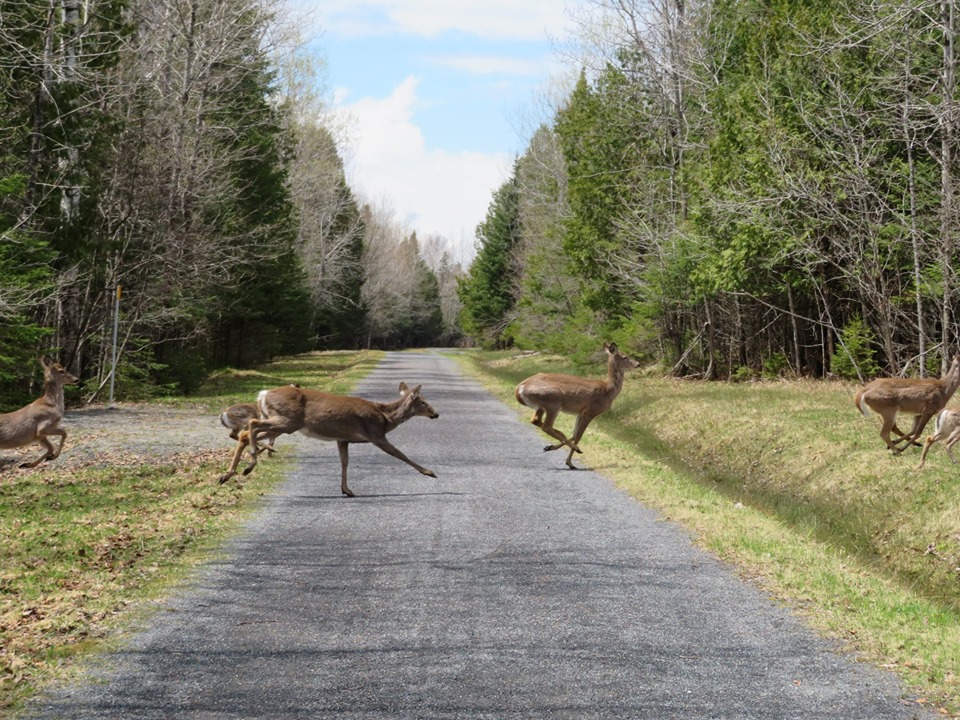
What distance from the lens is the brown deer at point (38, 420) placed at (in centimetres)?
1368

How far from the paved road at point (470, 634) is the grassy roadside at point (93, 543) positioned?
0.31 m

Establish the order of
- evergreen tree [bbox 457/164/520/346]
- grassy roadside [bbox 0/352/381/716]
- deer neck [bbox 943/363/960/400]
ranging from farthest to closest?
evergreen tree [bbox 457/164/520/346], deer neck [bbox 943/363/960/400], grassy roadside [bbox 0/352/381/716]

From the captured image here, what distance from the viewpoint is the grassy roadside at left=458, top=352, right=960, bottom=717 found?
24.3 ft

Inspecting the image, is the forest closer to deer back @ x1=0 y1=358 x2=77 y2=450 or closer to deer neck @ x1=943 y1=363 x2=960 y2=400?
deer back @ x1=0 y1=358 x2=77 y2=450

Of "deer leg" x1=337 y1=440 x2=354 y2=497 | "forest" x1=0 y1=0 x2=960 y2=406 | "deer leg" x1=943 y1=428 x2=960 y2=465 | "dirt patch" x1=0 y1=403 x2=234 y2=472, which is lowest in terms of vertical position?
"dirt patch" x1=0 y1=403 x2=234 y2=472

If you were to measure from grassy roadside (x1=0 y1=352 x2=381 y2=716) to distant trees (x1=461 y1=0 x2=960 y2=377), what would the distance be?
476 inches

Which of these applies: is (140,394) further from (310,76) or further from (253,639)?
(310,76)

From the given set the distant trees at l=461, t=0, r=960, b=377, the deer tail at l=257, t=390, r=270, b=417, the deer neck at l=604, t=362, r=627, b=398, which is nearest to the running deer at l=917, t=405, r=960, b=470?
the deer neck at l=604, t=362, r=627, b=398

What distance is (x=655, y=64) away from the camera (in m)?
34.6

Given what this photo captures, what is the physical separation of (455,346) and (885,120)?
5116 inches

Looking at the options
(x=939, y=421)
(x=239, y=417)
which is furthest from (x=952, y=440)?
(x=239, y=417)

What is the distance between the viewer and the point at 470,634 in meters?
6.84

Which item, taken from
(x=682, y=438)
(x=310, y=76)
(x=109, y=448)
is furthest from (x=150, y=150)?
(x=310, y=76)

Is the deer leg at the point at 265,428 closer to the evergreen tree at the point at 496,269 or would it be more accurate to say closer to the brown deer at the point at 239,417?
the brown deer at the point at 239,417
